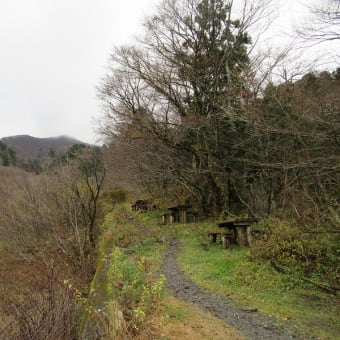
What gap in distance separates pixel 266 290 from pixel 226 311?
139cm

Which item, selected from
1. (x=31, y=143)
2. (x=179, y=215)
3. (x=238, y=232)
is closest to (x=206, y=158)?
(x=179, y=215)

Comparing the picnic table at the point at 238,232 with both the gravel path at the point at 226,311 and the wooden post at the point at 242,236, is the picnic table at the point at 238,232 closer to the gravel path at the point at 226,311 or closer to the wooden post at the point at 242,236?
the wooden post at the point at 242,236

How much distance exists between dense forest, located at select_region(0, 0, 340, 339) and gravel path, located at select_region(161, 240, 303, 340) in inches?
81.6

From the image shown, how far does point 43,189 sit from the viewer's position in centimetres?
1744

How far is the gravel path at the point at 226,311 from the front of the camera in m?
5.25


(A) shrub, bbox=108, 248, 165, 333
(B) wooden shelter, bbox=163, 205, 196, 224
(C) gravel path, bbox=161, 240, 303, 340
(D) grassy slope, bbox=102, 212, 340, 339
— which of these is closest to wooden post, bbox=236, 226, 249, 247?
(D) grassy slope, bbox=102, 212, 340, 339

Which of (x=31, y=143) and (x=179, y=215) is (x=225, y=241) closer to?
(x=179, y=215)

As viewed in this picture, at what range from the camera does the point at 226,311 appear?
20.2 feet

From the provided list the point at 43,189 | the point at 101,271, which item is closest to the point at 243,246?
the point at 101,271

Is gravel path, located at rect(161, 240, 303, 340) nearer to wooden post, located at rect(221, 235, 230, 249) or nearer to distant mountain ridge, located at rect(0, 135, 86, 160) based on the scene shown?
wooden post, located at rect(221, 235, 230, 249)

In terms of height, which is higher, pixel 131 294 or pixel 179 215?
pixel 179 215

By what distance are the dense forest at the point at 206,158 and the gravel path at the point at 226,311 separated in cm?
207

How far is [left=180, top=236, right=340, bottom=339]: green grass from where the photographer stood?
5.66 m

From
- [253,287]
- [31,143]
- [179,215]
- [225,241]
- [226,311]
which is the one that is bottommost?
[226,311]
